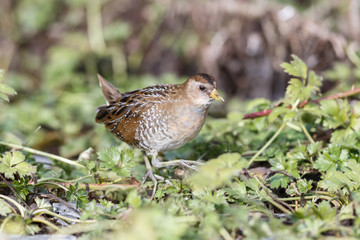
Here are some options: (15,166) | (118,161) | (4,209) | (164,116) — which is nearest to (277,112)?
(164,116)

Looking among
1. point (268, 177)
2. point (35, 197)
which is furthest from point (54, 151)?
point (268, 177)

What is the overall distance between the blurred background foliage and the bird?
2.02 m

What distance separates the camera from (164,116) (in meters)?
3.49

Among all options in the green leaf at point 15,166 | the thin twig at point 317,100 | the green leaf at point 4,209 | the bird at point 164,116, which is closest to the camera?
the green leaf at point 4,209

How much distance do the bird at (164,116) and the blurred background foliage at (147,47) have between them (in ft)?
6.63

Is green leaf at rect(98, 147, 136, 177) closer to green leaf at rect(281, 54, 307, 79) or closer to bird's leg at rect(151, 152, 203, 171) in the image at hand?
bird's leg at rect(151, 152, 203, 171)

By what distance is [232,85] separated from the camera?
6965mm

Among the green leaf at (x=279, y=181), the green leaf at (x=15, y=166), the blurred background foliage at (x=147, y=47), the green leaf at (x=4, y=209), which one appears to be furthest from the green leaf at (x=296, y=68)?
the green leaf at (x=4, y=209)

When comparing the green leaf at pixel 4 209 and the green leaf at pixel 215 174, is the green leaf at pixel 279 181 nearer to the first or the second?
the green leaf at pixel 215 174

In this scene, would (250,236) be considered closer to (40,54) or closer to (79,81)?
(79,81)

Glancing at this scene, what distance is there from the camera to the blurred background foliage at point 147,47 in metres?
5.90

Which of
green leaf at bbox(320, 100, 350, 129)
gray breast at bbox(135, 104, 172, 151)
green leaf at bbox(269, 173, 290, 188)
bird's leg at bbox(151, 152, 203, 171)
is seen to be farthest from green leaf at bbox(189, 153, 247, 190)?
green leaf at bbox(320, 100, 350, 129)

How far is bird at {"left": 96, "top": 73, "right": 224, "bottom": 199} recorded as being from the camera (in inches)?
135

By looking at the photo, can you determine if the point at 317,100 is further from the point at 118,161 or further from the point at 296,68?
the point at 118,161
